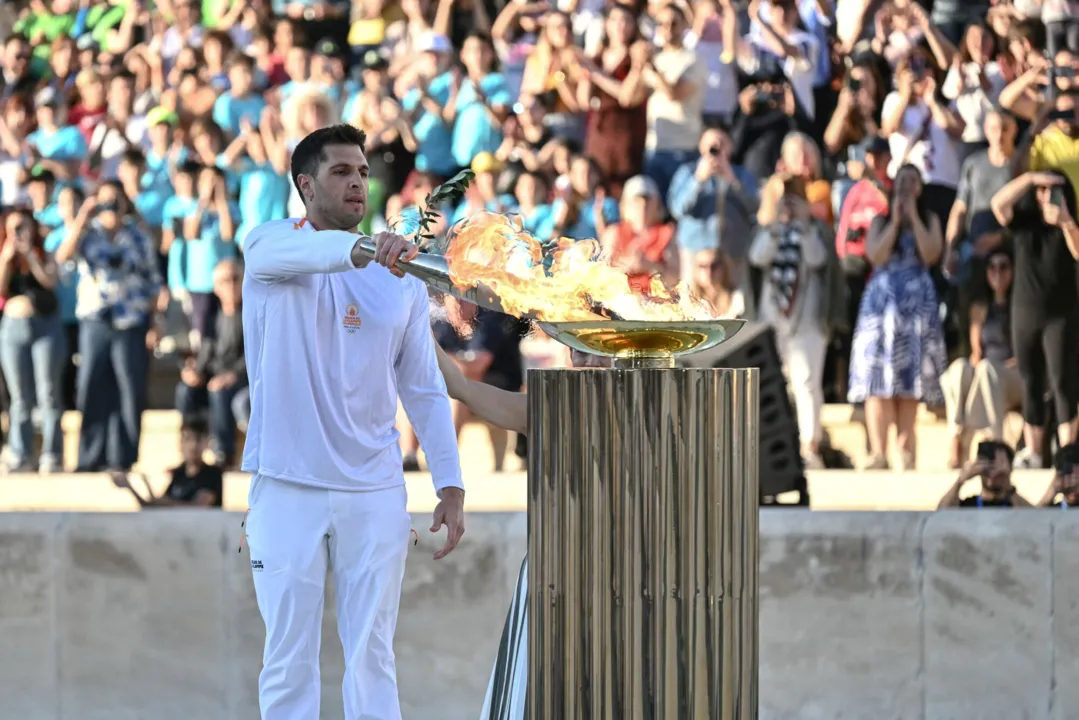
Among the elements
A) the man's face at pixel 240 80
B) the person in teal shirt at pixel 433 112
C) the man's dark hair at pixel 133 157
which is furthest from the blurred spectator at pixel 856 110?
the man's dark hair at pixel 133 157

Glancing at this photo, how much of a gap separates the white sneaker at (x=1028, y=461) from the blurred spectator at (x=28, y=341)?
17.8 feet

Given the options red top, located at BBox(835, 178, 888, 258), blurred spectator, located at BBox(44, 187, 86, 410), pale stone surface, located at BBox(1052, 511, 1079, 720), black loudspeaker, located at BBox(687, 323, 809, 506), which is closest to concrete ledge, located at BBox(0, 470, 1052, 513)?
blurred spectator, located at BBox(44, 187, 86, 410)

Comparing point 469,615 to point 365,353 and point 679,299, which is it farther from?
point 679,299

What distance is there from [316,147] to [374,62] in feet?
21.4

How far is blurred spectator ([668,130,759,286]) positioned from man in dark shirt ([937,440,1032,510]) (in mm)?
2232

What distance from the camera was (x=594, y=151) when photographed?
1007 cm

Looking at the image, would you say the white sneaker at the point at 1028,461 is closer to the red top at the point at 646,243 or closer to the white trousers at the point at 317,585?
the red top at the point at 646,243

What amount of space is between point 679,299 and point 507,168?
6.48 m

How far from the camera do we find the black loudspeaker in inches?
281

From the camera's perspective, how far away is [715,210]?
9.45 m

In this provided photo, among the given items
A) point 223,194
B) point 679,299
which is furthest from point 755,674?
point 223,194

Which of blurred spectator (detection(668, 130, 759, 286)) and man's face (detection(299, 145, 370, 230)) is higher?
blurred spectator (detection(668, 130, 759, 286))

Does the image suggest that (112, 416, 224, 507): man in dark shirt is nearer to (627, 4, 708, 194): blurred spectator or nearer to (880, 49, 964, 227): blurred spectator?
(627, 4, 708, 194): blurred spectator

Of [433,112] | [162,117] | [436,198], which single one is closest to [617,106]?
[433,112]
